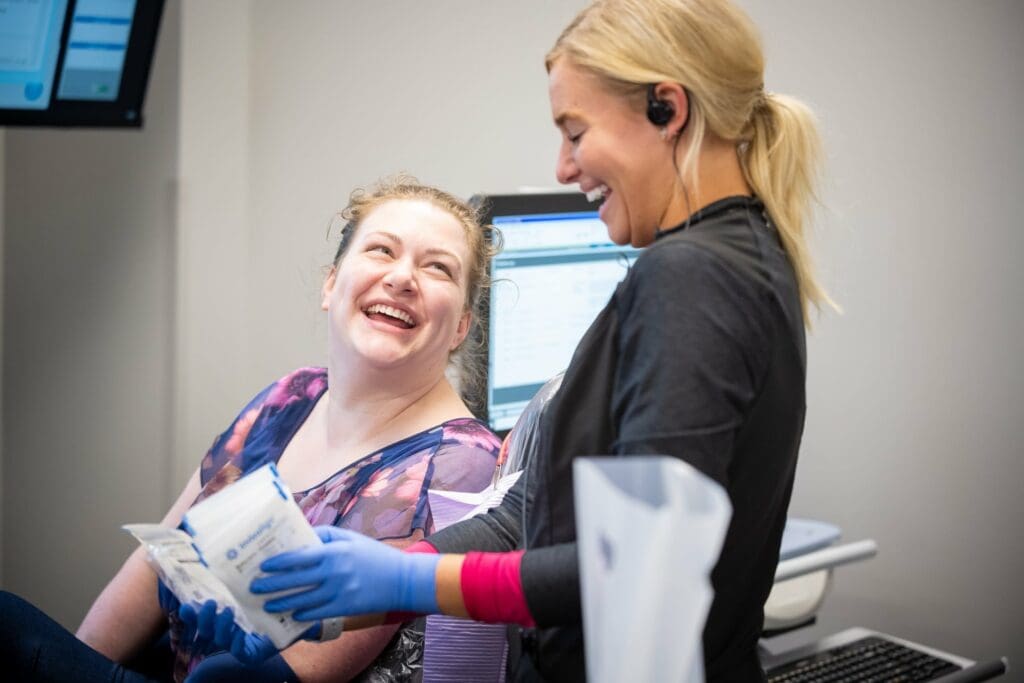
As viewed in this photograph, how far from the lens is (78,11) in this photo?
215 cm

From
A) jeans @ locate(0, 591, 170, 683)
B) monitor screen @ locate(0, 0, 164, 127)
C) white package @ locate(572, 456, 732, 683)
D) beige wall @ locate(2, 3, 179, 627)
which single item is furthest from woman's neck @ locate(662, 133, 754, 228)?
beige wall @ locate(2, 3, 179, 627)

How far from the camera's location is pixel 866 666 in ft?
5.77

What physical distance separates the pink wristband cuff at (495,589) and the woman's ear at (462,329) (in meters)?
0.76

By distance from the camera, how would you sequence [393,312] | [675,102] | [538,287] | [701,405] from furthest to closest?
[538,287]
[393,312]
[675,102]
[701,405]

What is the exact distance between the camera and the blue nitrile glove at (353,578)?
3.36ft

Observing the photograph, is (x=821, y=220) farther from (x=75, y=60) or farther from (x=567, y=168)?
(x=75, y=60)

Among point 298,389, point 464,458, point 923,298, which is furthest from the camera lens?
point 923,298

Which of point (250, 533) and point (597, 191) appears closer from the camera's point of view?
point (250, 533)

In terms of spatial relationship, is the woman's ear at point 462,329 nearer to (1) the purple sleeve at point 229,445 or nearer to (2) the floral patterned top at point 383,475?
(2) the floral patterned top at point 383,475

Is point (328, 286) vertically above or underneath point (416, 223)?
underneath

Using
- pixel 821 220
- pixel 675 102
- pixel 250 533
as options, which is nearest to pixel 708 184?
pixel 675 102

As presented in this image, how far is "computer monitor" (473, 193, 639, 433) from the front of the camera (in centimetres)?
189

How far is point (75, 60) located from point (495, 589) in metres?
1.65

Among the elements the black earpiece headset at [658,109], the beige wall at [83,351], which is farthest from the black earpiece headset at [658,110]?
the beige wall at [83,351]
